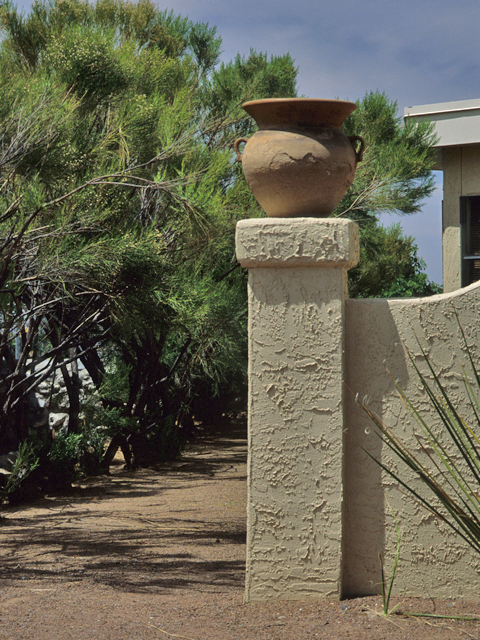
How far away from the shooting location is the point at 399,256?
1250 centimetres

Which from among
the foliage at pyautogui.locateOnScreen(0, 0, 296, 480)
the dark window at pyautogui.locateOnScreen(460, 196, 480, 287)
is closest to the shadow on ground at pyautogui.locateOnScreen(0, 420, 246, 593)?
the foliage at pyautogui.locateOnScreen(0, 0, 296, 480)

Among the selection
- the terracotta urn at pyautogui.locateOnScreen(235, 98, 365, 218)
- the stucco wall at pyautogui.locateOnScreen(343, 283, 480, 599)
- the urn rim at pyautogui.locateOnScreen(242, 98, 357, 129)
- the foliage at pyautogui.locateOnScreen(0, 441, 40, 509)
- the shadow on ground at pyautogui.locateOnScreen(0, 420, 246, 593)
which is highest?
the urn rim at pyautogui.locateOnScreen(242, 98, 357, 129)

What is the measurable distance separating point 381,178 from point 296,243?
5.41m

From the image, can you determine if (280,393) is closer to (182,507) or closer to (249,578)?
(249,578)

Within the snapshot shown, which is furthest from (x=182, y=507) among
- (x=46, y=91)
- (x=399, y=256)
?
(x=399, y=256)

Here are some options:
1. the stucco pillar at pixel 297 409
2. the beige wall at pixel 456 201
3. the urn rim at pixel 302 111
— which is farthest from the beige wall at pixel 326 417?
the beige wall at pixel 456 201

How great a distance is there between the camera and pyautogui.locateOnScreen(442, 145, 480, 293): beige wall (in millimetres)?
6742

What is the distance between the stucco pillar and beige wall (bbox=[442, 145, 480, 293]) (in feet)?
12.7

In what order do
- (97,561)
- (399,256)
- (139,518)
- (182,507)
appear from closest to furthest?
(97,561)
(139,518)
(182,507)
(399,256)

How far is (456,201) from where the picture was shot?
679 cm

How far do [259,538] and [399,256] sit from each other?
32.6ft

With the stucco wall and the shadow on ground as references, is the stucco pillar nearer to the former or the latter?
the stucco wall

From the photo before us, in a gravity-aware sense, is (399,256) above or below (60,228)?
above

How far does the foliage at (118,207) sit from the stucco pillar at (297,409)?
187 cm
